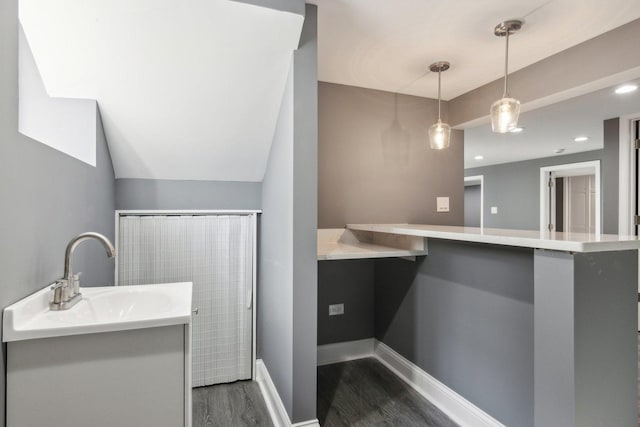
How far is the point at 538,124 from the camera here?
3.85 meters

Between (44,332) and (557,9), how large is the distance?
2.50 meters

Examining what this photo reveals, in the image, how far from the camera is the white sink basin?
979 millimetres

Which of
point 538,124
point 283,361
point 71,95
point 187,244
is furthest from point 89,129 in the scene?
point 538,124

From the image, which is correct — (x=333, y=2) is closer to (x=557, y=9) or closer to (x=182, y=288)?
(x=557, y=9)

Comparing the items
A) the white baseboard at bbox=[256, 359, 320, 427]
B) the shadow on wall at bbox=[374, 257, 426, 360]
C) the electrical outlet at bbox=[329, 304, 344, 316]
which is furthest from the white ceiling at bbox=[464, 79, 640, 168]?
the white baseboard at bbox=[256, 359, 320, 427]

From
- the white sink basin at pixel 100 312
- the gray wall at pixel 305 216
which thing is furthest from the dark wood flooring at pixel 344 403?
the white sink basin at pixel 100 312

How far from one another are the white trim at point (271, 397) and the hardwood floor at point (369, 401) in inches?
10.0

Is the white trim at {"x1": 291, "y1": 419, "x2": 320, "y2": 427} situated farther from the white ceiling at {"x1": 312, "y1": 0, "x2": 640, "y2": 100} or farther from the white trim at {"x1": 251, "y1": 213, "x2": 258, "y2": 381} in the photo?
the white ceiling at {"x1": 312, "y1": 0, "x2": 640, "y2": 100}

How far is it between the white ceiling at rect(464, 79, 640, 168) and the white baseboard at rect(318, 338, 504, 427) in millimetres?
2249

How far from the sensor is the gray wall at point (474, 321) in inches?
63.0

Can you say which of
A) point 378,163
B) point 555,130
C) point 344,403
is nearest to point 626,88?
point 555,130

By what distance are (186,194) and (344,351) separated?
5.73 ft

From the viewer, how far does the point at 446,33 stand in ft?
6.26

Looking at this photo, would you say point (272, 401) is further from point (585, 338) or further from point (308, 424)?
point (585, 338)
